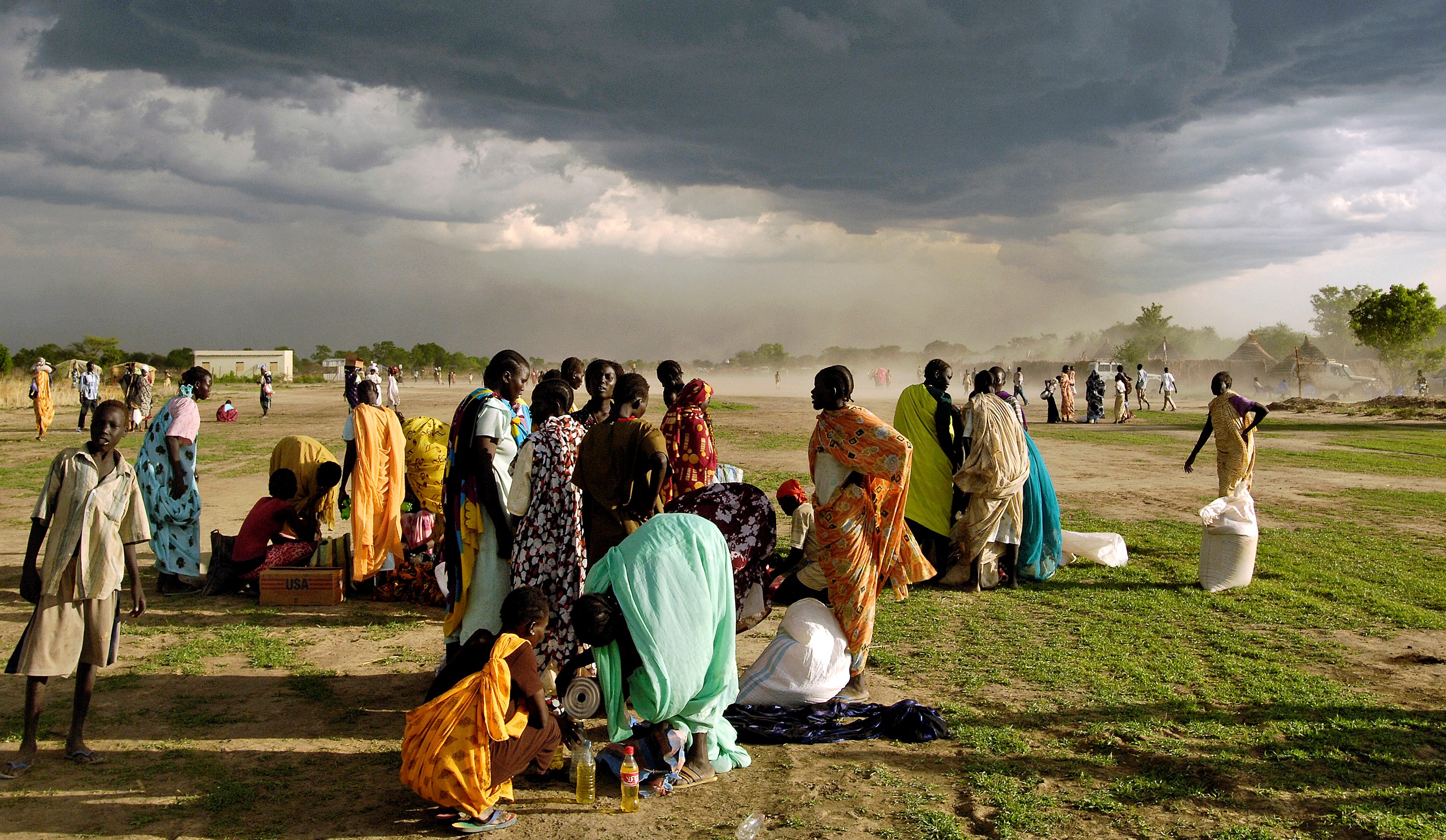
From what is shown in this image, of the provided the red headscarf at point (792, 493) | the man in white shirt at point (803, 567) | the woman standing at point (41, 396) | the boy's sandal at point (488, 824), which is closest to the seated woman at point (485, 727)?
the boy's sandal at point (488, 824)

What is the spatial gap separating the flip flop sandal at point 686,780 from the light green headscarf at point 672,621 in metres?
0.10

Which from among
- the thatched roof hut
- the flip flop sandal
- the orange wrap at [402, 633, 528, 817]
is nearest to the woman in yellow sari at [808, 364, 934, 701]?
the flip flop sandal

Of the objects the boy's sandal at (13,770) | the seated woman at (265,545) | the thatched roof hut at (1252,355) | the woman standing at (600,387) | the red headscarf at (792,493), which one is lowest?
the boy's sandal at (13,770)

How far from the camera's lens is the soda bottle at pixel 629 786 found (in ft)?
12.9

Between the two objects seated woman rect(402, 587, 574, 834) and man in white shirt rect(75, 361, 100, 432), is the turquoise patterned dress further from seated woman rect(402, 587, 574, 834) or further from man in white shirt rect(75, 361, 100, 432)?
man in white shirt rect(75, 361, 100, 432)

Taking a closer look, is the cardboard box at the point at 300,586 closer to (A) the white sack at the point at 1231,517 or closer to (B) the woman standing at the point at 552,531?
(B) the woman standing at the point at 552,531

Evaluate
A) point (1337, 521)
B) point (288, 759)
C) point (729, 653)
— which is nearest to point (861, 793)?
point (729, 653)

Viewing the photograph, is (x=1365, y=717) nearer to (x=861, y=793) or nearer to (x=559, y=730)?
(x=861, y=793)

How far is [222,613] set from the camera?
23.3ft

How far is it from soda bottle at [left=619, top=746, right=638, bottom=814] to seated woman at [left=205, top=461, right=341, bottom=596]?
15.4ft

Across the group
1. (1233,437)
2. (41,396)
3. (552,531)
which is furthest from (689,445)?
(41,396)

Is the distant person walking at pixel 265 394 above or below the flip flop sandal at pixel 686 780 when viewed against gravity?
above

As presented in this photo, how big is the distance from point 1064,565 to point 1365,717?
12.6ft

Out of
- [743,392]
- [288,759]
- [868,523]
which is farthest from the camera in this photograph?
[743,392]
